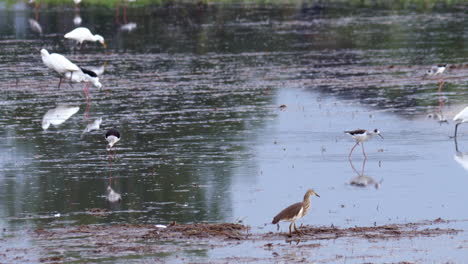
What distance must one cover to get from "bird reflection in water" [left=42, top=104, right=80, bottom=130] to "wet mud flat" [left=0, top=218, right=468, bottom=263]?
9196mm

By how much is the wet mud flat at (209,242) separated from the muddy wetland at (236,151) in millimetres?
32

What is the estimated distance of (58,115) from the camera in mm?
22859

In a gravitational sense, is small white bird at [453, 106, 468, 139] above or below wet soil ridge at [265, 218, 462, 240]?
above

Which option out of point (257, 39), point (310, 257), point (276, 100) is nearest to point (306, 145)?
point (276, 100)

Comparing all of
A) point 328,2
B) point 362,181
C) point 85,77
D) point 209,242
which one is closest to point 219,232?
point 209,242

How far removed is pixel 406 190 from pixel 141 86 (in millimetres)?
13146

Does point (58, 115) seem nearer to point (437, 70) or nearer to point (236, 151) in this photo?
point (236, 151)

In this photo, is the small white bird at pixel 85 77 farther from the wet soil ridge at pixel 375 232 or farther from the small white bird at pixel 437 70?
the wet soil ridge at pixel 375 232

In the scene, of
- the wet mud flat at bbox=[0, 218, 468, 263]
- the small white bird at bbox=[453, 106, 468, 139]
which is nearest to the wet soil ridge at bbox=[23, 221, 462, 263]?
the wet mud flat at bbox=[0, 218, 468, 263]

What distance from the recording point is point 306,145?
18953mm

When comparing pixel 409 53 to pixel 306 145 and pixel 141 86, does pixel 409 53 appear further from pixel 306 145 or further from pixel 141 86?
pixel 306 145

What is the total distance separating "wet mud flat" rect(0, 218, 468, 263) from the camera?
11359mm

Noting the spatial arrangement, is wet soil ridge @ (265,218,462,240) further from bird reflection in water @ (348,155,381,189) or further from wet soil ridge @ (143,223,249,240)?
bird reflection in water @ (348,155,381,189)

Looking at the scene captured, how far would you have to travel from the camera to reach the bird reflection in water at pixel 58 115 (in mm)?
21938
